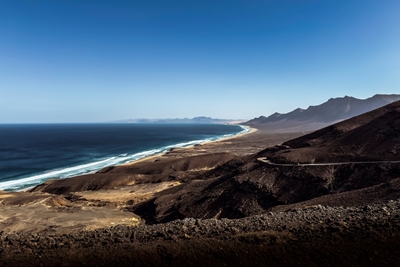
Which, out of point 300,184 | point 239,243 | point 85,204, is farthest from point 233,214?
point 85,204

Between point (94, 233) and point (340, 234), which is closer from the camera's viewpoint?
point (340, 234)

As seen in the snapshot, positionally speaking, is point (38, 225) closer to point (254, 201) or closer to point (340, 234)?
point (254, 201)

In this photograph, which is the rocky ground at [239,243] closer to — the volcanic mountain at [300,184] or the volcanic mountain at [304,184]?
the volcanic mountain at [304,184]

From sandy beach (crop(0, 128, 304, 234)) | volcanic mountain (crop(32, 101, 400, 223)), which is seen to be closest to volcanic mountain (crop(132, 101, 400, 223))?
volcanic mountain (crop(32, 101, 400, 223))

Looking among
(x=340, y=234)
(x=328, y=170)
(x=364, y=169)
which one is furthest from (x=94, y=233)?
(x=364, y=169)

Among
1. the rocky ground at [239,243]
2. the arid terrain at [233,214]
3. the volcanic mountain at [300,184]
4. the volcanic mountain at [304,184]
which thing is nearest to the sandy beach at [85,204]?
the arid terrain at [233,214]

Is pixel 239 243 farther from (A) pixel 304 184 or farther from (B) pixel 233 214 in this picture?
(A) pixel 304 184
